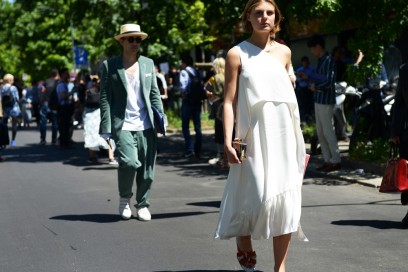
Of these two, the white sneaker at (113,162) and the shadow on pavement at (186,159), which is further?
the white sneaker at (113,162)

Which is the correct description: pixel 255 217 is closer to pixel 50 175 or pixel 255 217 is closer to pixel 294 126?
pixel 294 126

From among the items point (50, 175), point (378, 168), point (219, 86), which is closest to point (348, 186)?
point (378, 168)

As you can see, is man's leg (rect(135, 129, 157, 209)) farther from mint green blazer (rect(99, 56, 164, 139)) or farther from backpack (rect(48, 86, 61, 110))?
backpack (rect(48, 86, 61, 110))

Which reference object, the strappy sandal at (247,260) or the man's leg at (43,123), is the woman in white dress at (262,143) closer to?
the strappy sandal at (247,260)

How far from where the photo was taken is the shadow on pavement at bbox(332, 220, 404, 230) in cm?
874

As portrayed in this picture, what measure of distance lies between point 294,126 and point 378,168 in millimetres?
6879

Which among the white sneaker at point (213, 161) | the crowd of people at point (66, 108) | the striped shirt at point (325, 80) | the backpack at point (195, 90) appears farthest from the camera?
the backpack at point (195, 90)

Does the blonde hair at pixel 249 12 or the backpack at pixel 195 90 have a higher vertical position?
the blonde hair at pixel 249 12

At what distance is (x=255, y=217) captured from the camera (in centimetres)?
616

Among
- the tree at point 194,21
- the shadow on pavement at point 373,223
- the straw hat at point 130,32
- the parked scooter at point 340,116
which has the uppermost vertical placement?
the tree at point 194,21

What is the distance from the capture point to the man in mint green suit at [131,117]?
9406 mm

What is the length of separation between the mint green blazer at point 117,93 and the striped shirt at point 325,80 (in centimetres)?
427

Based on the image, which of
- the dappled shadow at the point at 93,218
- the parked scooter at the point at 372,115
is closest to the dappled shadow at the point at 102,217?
the dappled shadow at the point at 93,218

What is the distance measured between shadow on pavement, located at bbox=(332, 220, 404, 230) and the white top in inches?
82.5
